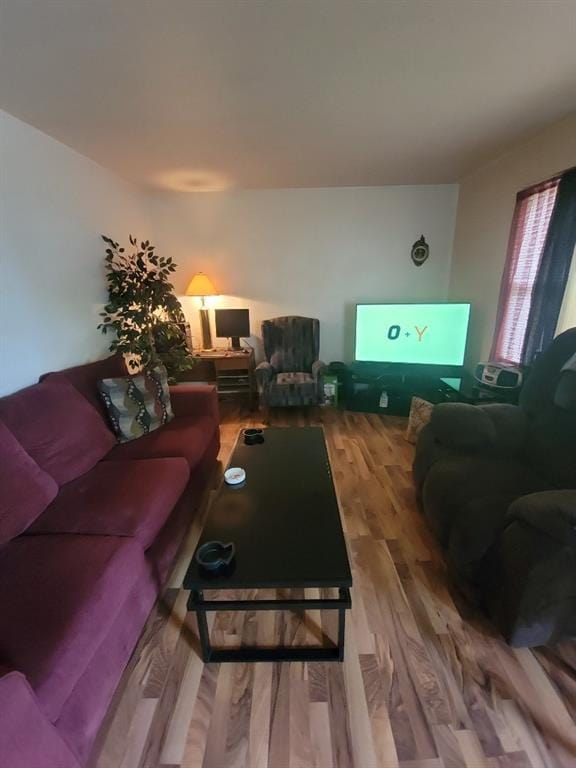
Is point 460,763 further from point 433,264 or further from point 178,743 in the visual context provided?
point 433,264

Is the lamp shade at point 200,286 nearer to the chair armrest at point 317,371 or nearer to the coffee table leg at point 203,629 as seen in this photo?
the chair armrest at point 317,371

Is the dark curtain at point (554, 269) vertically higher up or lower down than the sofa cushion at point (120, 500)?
higher up

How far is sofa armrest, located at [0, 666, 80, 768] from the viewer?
2.28 feet

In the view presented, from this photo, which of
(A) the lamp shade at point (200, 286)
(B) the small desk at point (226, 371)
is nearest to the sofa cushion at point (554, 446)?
(B) the small desk at point (226, 371)

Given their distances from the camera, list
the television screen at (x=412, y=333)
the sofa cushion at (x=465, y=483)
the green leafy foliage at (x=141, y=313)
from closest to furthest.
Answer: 1. the sofa cushion at (x=465, y=483)
2. the green leafy foliage at (x=141, y=313)
3. the television screen at (x=412, y=333)

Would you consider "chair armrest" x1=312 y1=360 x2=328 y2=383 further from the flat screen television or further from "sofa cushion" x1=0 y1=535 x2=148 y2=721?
"sofa cushion" x1=0 y1=535 x2=148 y2=721

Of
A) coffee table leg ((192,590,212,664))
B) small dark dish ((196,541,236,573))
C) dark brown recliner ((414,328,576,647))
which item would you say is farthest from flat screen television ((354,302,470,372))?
coffee table leg ((192,590,212,664))

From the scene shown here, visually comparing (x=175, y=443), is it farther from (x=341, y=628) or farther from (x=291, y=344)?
(x=291, y=344)

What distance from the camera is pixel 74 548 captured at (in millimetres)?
1197

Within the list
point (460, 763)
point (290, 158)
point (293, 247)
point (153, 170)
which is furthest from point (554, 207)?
point (153, 170)

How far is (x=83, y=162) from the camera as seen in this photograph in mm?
2471

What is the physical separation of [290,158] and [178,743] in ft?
10.9

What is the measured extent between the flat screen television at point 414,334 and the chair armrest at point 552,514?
2.27 m

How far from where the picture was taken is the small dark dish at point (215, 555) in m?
1.12
